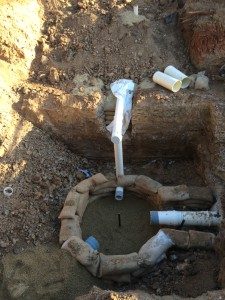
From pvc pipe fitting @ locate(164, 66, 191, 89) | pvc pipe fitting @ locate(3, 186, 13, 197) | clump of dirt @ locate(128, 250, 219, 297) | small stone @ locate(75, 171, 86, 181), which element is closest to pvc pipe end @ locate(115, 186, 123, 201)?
small stone @ locate(75, 171, 86, 181)

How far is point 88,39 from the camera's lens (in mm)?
8211

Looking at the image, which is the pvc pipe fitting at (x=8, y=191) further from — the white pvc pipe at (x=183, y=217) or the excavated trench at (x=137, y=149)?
the white pvc pipe at (x=183, y=217)

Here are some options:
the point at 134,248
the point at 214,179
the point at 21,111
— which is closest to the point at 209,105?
the point at 214,179

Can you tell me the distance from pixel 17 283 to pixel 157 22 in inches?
207

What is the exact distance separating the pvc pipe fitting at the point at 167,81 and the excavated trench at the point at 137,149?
107 millimetres

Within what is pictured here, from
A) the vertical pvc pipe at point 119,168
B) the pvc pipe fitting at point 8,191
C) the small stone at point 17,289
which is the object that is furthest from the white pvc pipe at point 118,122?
the small stone at point 17,289

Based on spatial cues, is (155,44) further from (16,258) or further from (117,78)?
(16,258)

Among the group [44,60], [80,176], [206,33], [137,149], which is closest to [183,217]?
[137,149]

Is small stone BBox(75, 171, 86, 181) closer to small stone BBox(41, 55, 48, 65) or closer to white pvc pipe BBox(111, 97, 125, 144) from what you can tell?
white pvc pipe BBox(111, 97, 125, 144)

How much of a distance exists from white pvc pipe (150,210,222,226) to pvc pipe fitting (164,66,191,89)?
2.19 m

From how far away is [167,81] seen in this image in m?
7.48

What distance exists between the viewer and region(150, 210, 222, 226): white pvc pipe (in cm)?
689

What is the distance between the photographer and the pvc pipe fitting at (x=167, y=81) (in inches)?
293

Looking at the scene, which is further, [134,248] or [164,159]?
[164,159]
